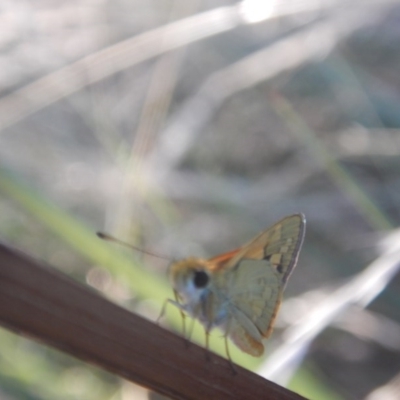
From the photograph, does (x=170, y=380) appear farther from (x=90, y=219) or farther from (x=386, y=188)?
(x=90, y=219)

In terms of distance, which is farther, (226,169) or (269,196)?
(226,169)

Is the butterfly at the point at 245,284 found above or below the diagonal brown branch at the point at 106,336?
above

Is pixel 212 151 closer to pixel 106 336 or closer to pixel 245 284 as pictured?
pixel 245 284

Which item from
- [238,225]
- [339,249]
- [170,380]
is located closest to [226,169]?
[238,225]

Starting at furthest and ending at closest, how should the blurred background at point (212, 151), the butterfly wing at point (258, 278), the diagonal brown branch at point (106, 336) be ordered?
the blurred background at point (212, 151) < the butterfly wing at point (258, 278) < the diagonal brown branch at point (106, 336)

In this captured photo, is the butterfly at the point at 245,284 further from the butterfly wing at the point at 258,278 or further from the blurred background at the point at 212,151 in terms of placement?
the blurred background at the point at 212,151

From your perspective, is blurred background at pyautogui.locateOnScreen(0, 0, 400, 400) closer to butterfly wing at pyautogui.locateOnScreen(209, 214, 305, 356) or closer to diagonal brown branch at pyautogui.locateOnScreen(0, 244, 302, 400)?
butterfly wing at pyautogui.locateOnScreen(209, 214, 305, 356)

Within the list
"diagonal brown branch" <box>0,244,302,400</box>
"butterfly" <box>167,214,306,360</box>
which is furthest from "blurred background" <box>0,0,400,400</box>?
"diagonal brown branch" <box>0,244,302,400</box>

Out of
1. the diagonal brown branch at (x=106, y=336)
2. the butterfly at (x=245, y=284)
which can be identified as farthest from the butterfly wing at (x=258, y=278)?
the diagonal brown branch at (x=106, y=336)
